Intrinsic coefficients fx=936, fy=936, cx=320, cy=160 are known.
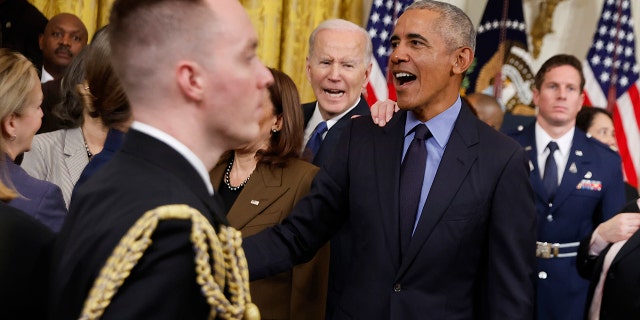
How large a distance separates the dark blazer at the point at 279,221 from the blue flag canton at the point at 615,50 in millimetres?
4273

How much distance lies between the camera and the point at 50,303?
138cm

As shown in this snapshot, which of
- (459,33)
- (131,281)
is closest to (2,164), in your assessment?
(131,281)

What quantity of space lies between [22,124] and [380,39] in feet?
12.8

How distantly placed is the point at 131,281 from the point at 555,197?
11.8 feet

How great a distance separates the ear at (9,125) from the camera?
2.05 m

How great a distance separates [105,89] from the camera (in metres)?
2.64

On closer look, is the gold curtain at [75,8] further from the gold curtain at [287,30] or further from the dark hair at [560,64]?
the dark hair at [560,64]

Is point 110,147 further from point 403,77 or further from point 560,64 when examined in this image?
point 560,64

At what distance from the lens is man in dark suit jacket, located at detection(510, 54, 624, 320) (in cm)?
455

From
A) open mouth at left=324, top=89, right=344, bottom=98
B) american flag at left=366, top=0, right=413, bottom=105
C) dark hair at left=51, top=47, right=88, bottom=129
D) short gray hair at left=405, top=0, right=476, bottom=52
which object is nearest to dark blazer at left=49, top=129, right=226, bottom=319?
short gray hair at left=405, top=0, right=476, bottom=52

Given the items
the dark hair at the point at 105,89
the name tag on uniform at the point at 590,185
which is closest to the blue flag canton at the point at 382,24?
the name tag on uniform at the point at 590,185

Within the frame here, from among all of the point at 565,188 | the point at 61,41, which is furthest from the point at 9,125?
the point at 565,188

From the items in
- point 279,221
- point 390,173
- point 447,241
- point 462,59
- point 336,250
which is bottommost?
point 336,250

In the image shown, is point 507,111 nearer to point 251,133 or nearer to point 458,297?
point 458,297
